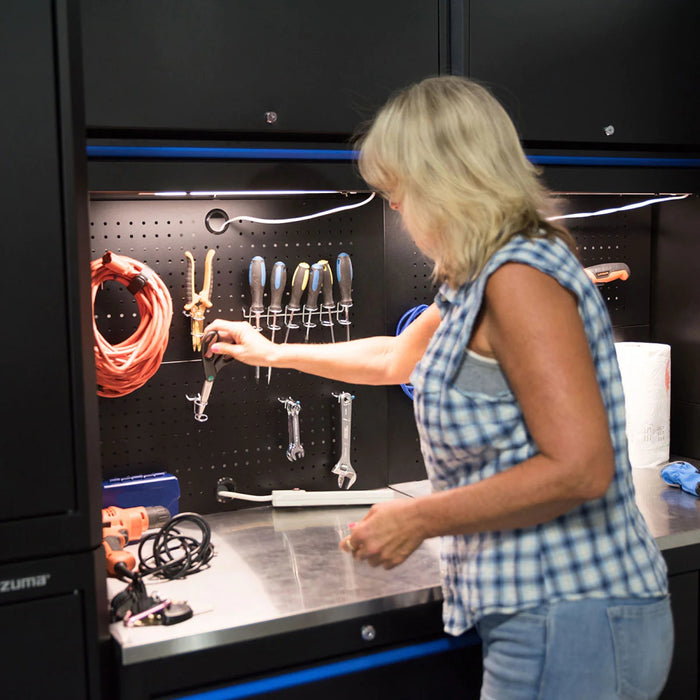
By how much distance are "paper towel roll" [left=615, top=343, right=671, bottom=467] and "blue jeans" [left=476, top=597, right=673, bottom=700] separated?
109cm

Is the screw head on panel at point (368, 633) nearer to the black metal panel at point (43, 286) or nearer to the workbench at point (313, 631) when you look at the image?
the workbench at point (313, 631)

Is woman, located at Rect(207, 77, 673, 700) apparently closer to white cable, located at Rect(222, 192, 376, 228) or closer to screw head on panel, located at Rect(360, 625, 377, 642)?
screw head on panel, located at Rect(360, 625, 377, 642)

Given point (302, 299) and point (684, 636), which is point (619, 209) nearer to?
point (302, 299)

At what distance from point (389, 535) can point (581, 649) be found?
317mm

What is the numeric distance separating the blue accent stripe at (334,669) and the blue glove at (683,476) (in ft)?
2.66

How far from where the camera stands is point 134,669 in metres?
1.28

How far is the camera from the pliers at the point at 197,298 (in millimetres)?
1889

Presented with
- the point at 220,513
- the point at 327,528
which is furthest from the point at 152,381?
the point at 327,528

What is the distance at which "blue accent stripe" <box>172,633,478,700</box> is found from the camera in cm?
134

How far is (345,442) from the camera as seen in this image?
2078mm

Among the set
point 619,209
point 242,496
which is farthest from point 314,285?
point 619,209

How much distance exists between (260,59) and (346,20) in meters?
0.21

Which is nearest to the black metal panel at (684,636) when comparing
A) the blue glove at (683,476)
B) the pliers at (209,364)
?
the blue glove at (683,476)

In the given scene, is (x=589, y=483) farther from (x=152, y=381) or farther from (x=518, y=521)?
(x=152, y=381)
